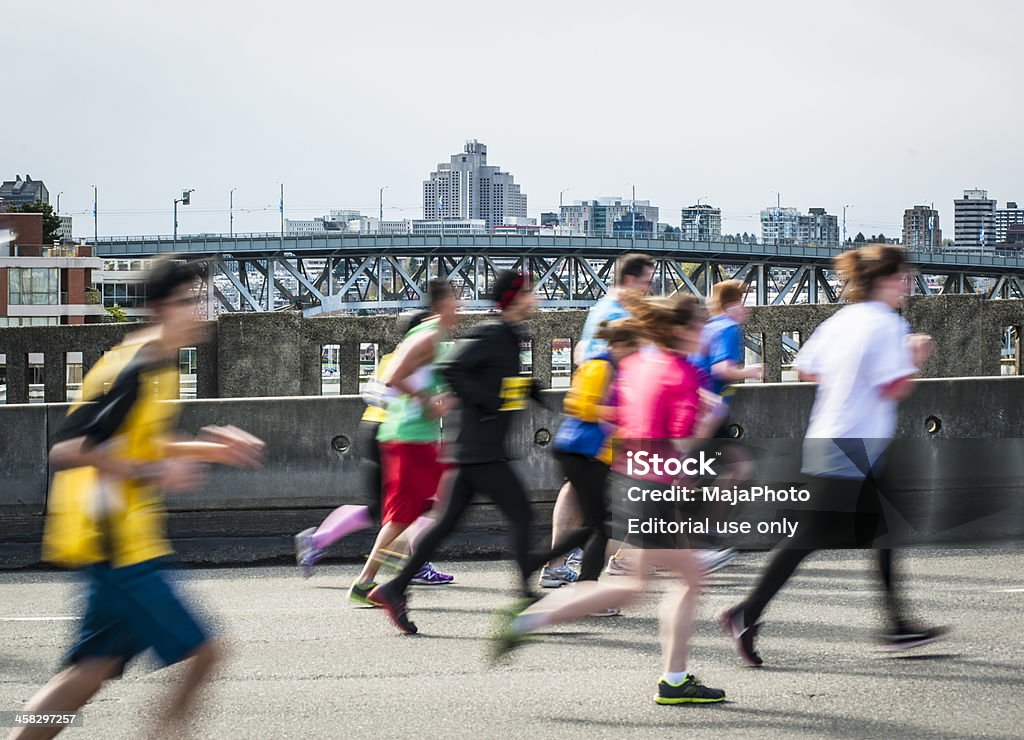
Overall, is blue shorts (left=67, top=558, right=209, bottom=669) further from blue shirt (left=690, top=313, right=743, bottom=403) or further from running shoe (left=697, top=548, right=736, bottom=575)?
blue shirt (left=690, top=313, right=743, bottom=403)

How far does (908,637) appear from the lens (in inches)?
235

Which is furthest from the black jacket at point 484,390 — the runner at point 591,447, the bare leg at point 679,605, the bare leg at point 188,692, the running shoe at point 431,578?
the bare leg at point 188,692

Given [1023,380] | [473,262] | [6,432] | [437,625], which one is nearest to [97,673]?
[437,625]

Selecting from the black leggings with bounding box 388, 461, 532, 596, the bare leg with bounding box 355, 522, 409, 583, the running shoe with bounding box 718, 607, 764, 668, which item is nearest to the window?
the bare leg with bounding box 355, 522, 409, 583

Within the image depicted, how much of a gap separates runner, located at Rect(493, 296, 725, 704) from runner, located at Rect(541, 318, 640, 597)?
113cm

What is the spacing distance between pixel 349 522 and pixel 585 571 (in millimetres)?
1724

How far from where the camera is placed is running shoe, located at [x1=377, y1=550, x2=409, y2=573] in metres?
7.38

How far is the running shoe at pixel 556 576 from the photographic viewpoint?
7793 millimetres

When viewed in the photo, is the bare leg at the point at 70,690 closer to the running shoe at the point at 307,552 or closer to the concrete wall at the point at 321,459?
the running shoe at the point at 307,552

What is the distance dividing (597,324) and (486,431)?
3.47 ft

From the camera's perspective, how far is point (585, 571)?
22.7ft

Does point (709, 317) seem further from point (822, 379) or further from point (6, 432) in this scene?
point (6, 432)

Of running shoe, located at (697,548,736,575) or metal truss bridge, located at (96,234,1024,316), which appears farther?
metal truss bridge, located at (96,234,1024,316)

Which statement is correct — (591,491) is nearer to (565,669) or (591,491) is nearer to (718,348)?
(565,669)
